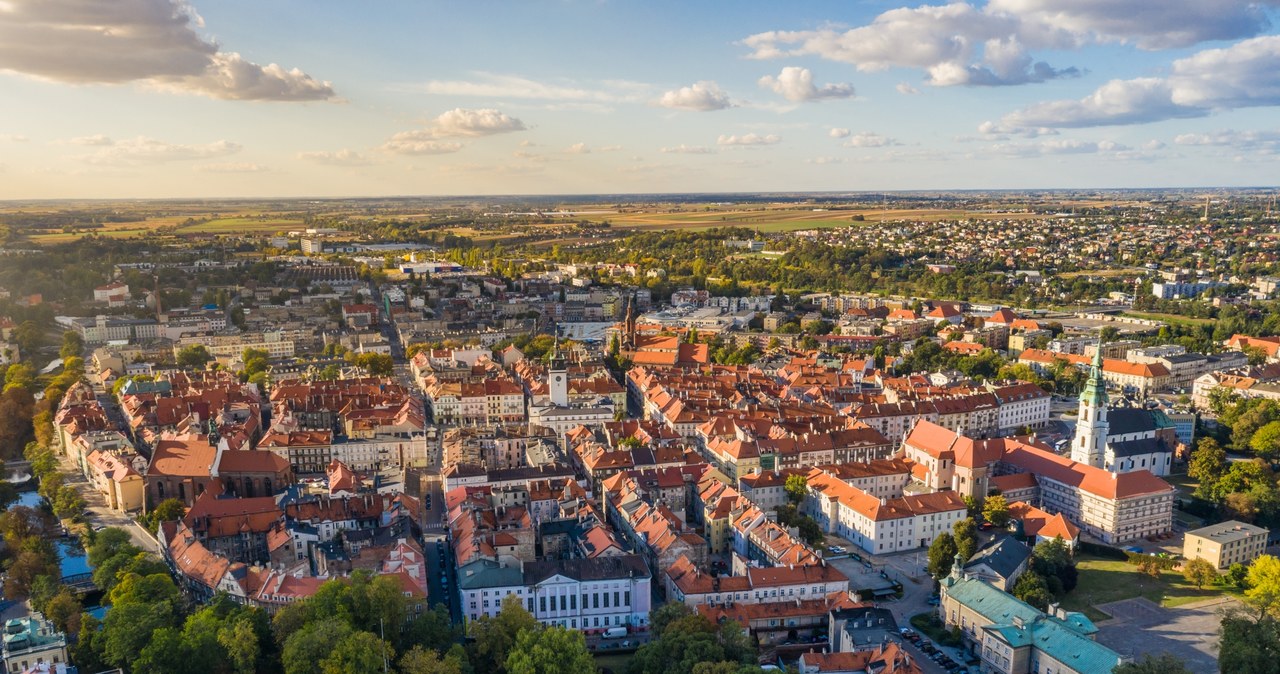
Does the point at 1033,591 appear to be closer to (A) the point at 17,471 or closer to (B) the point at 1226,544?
(B) the point at 1226,544

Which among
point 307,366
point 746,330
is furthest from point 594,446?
point 746,330

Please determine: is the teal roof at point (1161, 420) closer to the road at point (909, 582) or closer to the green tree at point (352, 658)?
the road at point (909, 582)

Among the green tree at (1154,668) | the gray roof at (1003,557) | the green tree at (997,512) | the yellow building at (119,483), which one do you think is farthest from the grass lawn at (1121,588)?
the yellow building at (119,483)

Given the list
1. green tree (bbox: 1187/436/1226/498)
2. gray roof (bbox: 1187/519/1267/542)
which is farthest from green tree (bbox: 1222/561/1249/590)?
green tree (bbox: 1187/436/1226/498)

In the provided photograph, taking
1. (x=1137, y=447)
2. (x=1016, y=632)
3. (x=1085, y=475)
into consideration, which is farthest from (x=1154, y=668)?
(x=1137, y=447)

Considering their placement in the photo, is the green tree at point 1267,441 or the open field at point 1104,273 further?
the open field at point 1104,273

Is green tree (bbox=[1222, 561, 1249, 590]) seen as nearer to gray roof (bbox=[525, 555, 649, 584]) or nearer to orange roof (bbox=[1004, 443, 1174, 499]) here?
orange roof (bbox=[1004, 443, 1174, 499])

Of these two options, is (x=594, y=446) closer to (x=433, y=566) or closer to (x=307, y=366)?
(x=433, y=566)
